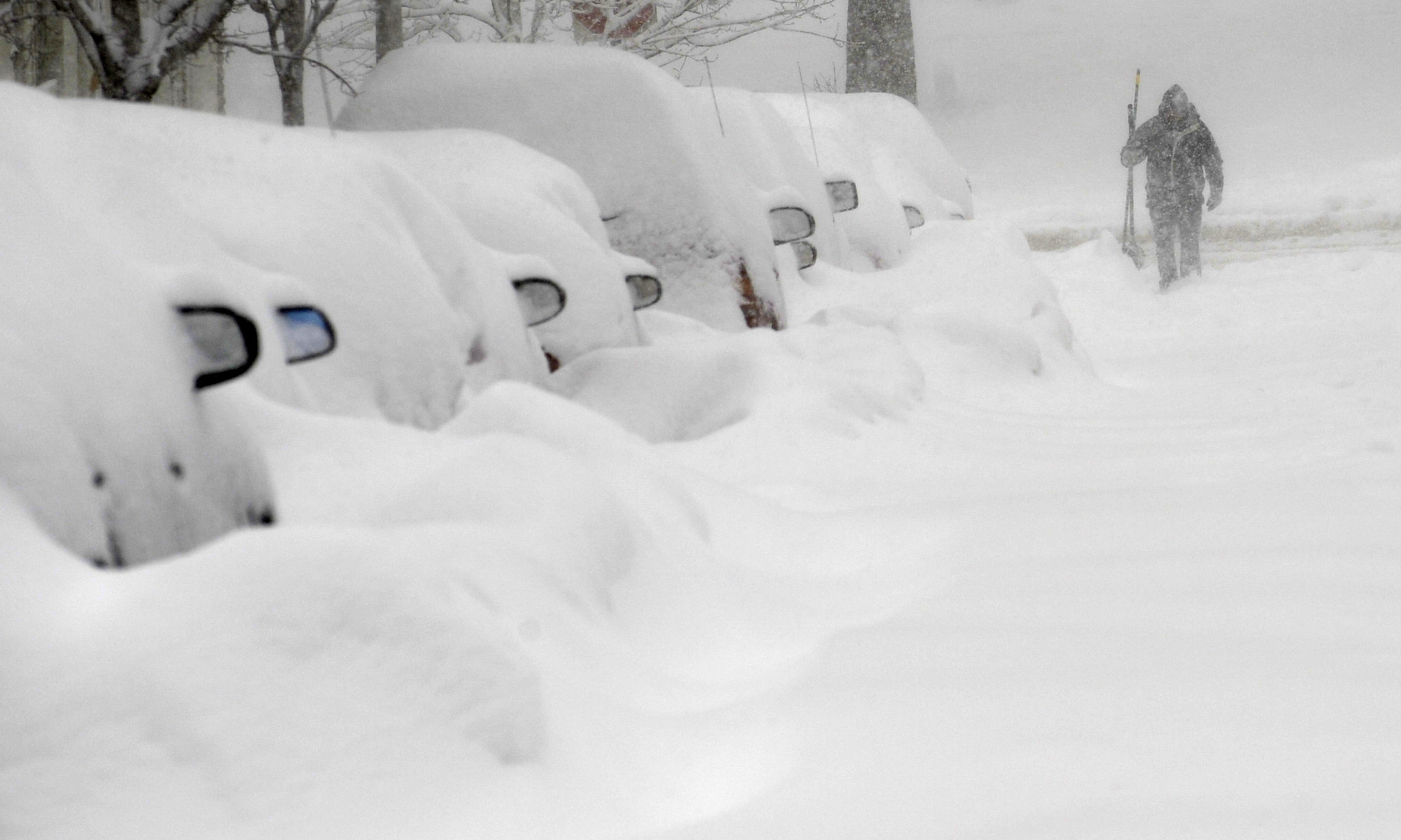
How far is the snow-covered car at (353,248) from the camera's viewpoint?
307 centimetres

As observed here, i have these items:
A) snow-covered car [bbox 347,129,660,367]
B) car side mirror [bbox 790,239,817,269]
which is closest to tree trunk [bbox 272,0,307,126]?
car side mirror [bbox 790,239,817,269]

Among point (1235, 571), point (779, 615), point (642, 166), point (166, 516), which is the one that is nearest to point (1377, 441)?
point (1235, 571)

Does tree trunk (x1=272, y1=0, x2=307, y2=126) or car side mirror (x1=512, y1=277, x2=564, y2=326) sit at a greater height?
tree trunk (x1=272, y1=0, x2=307, y2=126)

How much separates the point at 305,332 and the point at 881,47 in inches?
640

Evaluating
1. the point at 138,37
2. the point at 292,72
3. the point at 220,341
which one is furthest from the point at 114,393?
the point at 292,72

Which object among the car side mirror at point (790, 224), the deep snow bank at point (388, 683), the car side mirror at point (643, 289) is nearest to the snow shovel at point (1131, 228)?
the car side mirror at point (790, 224)

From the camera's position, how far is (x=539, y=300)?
420cm

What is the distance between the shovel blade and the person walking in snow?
104 centimetres

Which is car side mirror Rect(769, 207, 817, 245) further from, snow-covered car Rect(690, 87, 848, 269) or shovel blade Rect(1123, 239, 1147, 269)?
shovel blade Rect(1123, 239, 1147, 269)

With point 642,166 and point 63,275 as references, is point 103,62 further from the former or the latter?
point 63,275

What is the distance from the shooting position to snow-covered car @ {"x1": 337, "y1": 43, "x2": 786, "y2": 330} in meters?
5.41

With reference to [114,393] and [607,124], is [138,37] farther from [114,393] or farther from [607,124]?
[114,393]

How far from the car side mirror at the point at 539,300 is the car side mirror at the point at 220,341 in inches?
89.0

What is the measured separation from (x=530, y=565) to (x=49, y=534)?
1.99 ft
